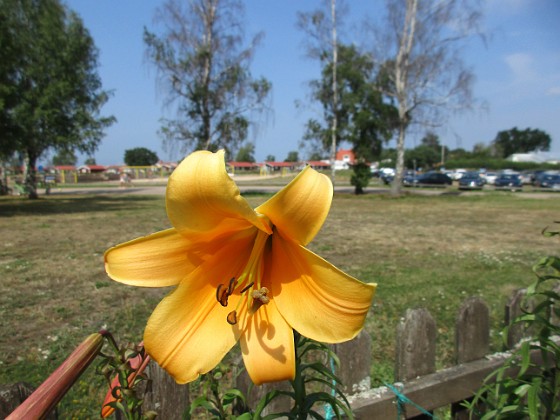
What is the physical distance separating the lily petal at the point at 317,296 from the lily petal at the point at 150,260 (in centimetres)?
17

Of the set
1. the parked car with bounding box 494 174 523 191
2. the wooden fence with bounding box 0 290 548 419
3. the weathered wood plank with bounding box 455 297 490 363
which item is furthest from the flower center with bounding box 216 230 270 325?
the parked car with bounding box 494 174 523 191

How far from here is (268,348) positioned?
610 millimetres

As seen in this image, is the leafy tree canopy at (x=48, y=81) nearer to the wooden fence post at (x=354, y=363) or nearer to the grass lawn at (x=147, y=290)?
the grass lawn at (x=147, y=290)

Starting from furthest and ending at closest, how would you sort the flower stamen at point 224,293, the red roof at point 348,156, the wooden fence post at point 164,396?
the red roof at point 348,156 → the wooden fence post at point 164,396 → the flower stamen at point 224,293

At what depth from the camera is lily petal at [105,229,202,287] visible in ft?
1.98

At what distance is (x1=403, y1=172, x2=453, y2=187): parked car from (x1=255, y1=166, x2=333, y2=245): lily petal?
A: 3300 cm

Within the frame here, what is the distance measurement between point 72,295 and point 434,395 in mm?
3494

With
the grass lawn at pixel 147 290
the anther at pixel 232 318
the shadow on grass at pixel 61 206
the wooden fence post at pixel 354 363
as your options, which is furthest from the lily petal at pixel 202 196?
the shadow on grass at pixel 61 206

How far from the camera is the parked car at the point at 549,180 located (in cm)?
2872

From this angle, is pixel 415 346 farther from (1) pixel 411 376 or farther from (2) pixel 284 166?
(2) pixel 284 166

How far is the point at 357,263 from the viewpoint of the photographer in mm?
5434

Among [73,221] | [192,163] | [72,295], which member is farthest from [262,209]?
[73,221]

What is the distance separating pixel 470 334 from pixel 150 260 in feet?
5.19

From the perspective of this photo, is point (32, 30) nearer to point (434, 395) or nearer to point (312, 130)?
point (312, 130)
